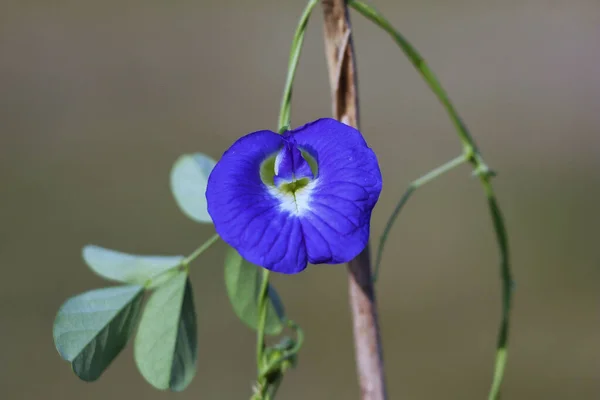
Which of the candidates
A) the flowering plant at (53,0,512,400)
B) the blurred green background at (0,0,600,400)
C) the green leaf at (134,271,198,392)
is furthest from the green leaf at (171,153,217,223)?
the blurred green background at (0,0,600,400)

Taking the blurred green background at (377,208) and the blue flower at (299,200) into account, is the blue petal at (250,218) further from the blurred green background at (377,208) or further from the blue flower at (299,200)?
the blurred green background at (377,208)

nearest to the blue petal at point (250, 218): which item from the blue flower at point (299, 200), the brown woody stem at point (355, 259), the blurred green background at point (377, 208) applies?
the blue flower at point (299, 200)

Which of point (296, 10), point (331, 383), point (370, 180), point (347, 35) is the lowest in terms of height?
point (331, 383)

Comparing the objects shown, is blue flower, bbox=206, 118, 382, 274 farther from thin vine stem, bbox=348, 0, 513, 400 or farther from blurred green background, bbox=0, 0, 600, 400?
blurred green background, bbox=0, 0, 600, 400

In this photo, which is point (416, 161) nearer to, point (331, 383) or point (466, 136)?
point (331, 383)

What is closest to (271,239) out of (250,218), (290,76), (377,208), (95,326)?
(250,218)

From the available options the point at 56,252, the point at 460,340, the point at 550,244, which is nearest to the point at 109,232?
the point at 56,252

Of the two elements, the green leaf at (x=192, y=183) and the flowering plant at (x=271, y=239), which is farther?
the green leaf at (x=192, y=183)
